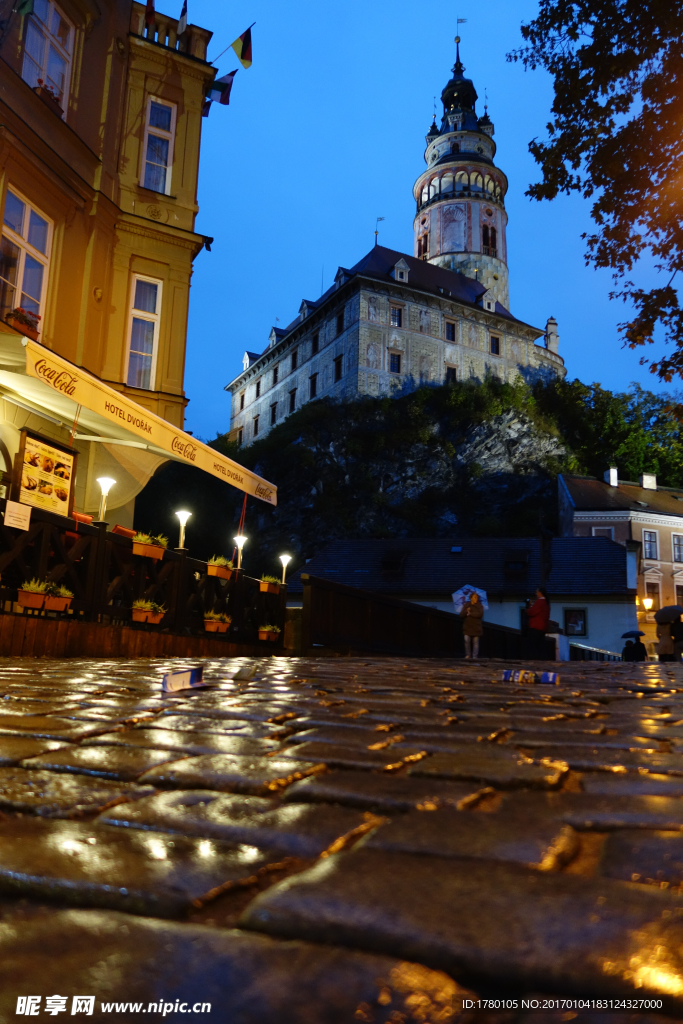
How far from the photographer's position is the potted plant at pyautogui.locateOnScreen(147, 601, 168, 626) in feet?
32.3

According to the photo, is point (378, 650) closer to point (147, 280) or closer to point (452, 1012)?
point (147, 280)

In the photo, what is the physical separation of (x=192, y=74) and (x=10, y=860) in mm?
19361

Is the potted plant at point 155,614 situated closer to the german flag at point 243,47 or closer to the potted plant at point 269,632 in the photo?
the potted plant at point 269,632

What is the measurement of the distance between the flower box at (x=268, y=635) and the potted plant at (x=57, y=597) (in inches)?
197

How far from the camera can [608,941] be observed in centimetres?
101

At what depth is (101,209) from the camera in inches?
596

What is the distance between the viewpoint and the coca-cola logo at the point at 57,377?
8.68 m

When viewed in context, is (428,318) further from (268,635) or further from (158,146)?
(268,635)

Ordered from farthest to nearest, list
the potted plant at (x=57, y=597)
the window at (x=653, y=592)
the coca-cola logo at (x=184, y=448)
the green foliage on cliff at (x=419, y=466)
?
the green foliage on cliff at (x=419, y=466) < the window at (x=653, y=592) < the coca-cola logo at (x=184, y=448) < the potted plant at (x=57, y=597)

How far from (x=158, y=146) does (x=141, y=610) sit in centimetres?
1179

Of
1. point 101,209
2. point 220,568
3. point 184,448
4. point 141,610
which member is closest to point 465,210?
point 101,209

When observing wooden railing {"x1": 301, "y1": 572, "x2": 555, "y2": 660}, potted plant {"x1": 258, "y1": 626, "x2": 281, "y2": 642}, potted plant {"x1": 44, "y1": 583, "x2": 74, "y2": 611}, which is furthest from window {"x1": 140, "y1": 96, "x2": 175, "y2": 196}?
potted plant {"x1": 44, "y1": 583, "x2": 74, "y2": 611}

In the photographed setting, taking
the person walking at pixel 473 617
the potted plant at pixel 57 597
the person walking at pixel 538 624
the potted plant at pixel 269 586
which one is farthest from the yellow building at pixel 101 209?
the person walking at pixel 538 624

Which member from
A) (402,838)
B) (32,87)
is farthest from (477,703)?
(32,87)
